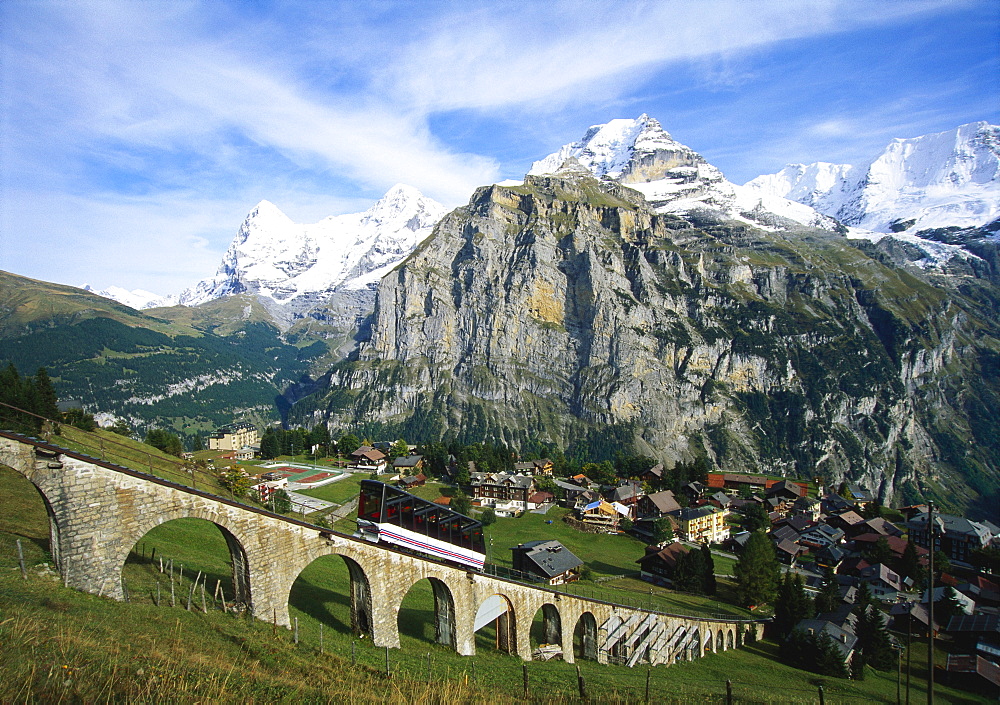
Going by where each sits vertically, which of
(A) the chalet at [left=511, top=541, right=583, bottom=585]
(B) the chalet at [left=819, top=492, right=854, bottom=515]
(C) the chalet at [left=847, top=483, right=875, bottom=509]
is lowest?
(C) the chalet at [left=847, top=483, right=875, bottom=509]

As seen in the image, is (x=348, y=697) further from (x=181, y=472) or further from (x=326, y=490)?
(x=326, y=490)

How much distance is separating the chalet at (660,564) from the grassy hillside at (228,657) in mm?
18918

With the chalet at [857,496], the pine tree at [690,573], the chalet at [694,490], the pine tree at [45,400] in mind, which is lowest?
the chalet at [857,496]

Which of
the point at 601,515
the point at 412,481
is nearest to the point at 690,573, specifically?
the point at 601,515

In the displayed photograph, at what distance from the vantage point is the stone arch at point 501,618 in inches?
1293

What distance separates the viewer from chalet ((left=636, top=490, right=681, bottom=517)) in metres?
95.1

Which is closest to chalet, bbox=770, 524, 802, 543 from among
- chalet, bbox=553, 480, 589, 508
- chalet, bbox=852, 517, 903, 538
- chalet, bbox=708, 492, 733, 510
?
chalet, bbox=708, 492, 733, 510

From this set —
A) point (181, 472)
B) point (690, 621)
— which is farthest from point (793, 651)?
point (181, 472)

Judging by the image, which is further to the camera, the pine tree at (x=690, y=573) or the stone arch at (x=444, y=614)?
the pine tree at (x=690, y=573)

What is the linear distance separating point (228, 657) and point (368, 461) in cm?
10111

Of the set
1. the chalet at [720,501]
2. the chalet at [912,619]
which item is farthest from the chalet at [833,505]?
the chalet at [912,619]

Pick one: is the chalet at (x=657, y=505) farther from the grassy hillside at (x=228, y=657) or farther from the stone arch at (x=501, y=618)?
the stone arch at (x=501, y=618)

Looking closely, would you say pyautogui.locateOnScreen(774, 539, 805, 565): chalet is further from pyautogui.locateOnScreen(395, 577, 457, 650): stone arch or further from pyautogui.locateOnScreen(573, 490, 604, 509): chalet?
pyautogui.locateOnScreen(395, 577, 457, 650): stone arch

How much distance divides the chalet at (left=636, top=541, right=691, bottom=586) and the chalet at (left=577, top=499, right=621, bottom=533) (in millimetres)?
22577
